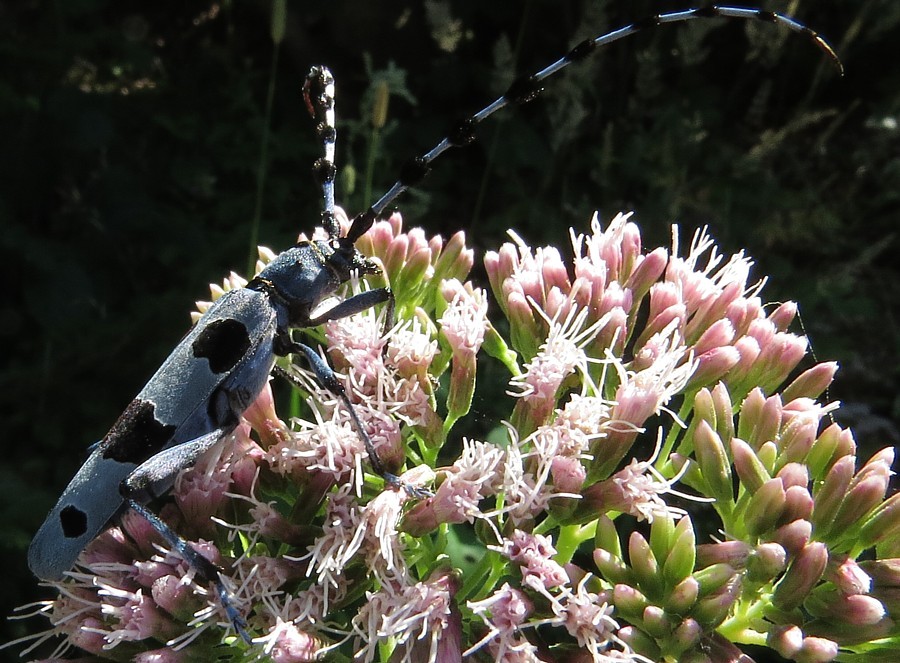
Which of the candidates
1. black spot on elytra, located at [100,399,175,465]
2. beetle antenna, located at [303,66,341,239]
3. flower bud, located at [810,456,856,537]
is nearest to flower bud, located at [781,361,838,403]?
flower bud, located at [810,456,856,537]

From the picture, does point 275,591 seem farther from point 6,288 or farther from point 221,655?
point 6,288

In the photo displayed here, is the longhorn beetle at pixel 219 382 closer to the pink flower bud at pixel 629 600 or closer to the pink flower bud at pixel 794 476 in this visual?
the pink flower bud at pixel 629 600

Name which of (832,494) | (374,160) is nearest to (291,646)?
(832,494)

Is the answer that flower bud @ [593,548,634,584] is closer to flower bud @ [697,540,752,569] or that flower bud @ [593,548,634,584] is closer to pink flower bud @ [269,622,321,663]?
flower bud @ [697,540,752,569]

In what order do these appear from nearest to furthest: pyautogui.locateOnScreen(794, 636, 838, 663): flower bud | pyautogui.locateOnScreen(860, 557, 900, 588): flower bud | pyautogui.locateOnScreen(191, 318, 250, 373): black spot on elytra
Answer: pyautogui.locateOnScreen(794, 636, 838, 663): flower bud
pyautogui.locateOnScreen(860, 557, 900, 588): flower bud
pyautogui.locateOnScreen(191, 318, 250, 373): black spot on elytra

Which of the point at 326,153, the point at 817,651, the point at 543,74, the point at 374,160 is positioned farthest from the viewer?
the point at 374,160

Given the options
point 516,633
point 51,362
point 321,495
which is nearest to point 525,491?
point 516,633

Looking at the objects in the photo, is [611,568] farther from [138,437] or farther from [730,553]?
[138,437]

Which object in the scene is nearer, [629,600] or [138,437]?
[629,600]

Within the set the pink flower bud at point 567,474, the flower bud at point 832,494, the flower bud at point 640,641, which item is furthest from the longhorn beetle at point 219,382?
the flower bud at point 832,494
